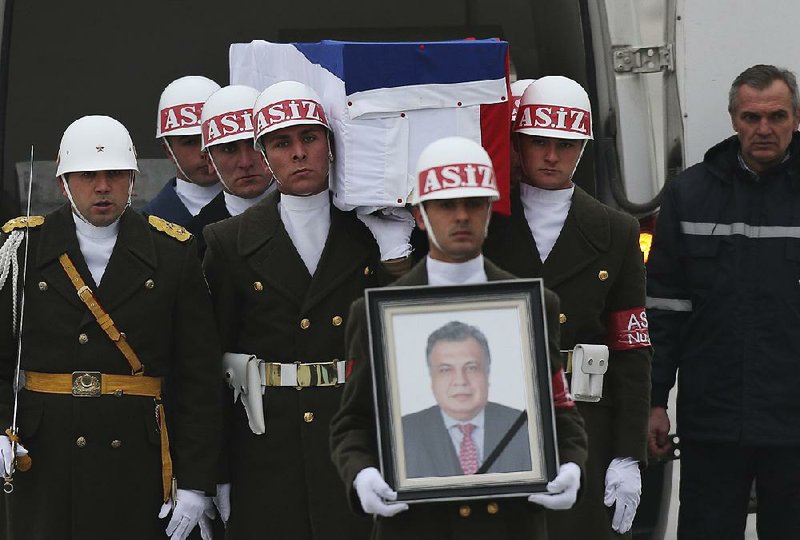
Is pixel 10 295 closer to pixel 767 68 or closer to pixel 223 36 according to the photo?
pixel 223 36

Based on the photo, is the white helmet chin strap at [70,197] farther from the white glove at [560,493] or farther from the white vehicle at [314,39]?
the white glove at [560,493]

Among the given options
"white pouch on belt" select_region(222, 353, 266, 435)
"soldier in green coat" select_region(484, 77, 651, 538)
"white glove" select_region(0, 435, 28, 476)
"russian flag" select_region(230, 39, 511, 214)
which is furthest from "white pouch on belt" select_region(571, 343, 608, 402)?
"white glove" select_region(0, 435, 28, 476)

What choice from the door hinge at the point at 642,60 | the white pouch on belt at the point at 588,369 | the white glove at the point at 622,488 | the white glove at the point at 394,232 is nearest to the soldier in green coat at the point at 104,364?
the white glove at the point at 394,232

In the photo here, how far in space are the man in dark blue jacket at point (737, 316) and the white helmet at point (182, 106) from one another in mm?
1467

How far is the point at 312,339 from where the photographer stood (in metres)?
5.80

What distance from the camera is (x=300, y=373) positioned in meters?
5.82

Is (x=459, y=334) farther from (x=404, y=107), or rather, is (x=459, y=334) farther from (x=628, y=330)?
(x=628, y=330)

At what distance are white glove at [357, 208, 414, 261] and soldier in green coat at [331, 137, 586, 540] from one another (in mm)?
890

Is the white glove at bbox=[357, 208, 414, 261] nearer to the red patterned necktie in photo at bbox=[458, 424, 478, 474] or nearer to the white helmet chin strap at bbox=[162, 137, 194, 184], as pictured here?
the white helmet chin strap at bbox=[162, 137, 194, 184]

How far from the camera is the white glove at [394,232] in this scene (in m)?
5.79

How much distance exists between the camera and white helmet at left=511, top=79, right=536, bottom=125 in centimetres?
602

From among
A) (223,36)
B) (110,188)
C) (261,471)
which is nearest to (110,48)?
(223,36)

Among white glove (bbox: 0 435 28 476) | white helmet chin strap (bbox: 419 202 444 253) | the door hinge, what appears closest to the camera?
white helmet chin strap (bbox: 419 202 444 253)

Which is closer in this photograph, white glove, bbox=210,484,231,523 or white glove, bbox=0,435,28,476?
white glove, bbox=0,435,28,476
